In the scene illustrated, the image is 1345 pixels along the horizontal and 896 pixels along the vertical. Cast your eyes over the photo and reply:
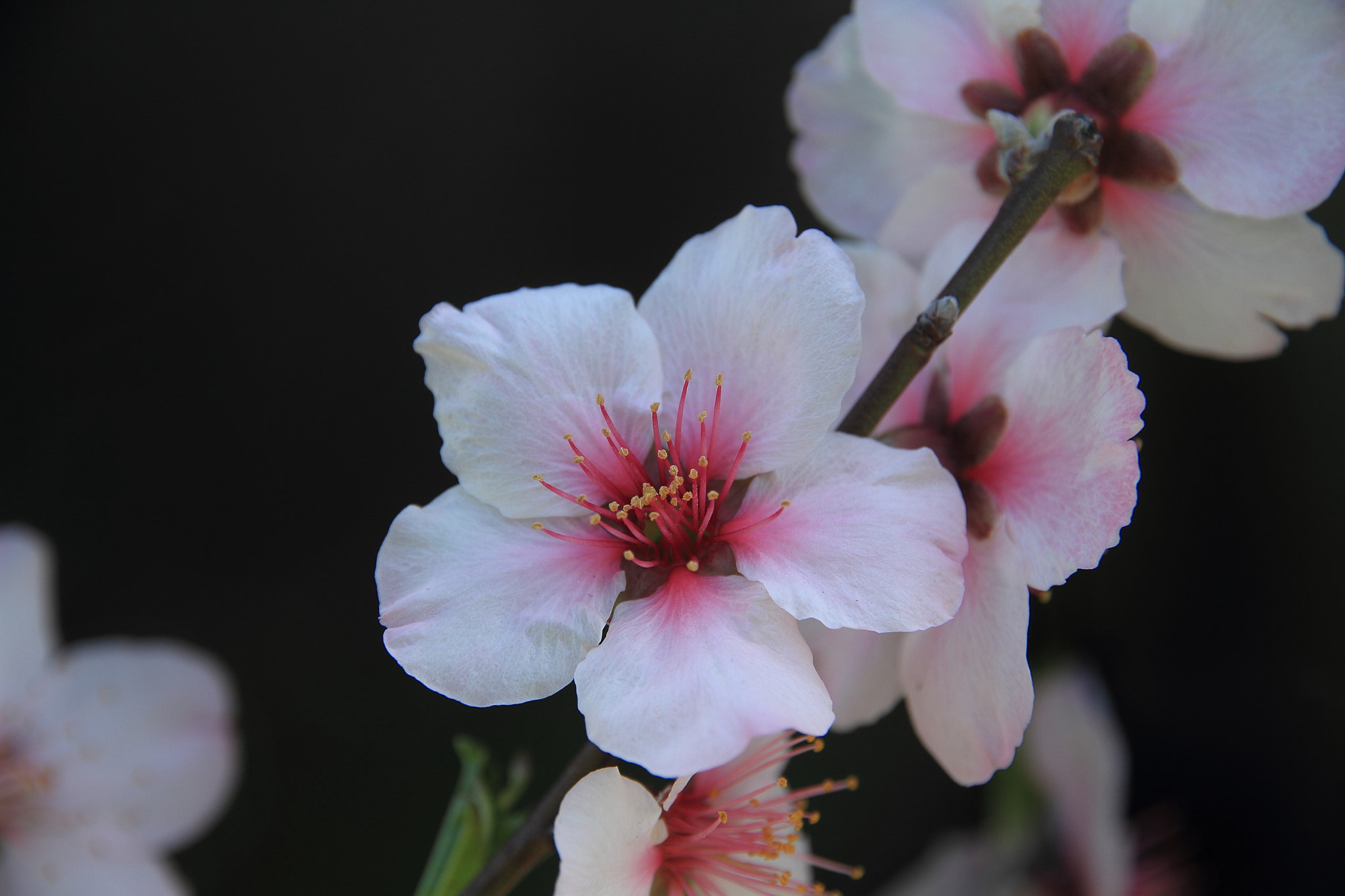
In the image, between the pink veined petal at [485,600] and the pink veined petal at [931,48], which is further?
the pink veined petal at [931,48]

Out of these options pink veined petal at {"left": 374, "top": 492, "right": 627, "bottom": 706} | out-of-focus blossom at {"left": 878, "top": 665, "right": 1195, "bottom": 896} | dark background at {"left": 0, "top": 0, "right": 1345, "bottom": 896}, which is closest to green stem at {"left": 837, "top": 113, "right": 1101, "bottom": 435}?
pink veined petal at {"left": 374, "top": 492, "right": 627, "bottom": 706}

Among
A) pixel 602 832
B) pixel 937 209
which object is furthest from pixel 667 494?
pixel 937 209

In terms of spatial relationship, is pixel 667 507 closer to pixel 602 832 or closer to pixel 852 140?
pixel 602 832

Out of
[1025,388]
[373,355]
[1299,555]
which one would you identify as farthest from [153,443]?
[1299,555]

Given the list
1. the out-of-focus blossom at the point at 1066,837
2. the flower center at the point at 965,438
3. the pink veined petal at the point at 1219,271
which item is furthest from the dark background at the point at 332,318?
the flower center at the point at 965,438

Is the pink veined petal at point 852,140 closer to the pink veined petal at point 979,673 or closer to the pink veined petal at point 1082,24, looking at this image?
the pink veined petal at point 1082,24

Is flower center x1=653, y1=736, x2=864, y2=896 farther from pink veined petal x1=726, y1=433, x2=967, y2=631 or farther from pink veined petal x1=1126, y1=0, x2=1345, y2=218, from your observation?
pink veined petal x1=1126, y1=0, x2=1345, y2=218
